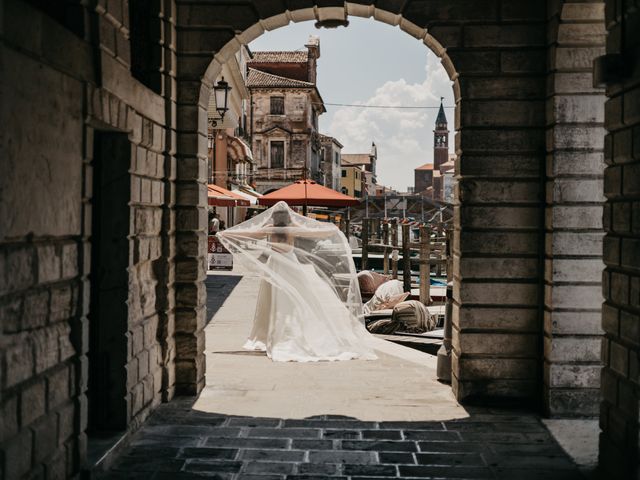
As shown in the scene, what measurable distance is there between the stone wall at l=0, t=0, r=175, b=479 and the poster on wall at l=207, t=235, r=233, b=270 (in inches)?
464

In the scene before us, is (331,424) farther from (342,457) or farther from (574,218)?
(574,218)

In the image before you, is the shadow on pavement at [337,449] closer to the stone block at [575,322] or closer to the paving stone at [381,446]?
the paving stone at [381,446]

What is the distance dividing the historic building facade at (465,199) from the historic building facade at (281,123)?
42.8 m

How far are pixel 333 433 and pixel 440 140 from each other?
12818 centimetres

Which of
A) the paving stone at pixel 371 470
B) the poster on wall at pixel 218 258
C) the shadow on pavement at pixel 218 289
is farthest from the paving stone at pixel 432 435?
the poster on wall at pixel 218 258

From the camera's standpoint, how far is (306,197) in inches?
589

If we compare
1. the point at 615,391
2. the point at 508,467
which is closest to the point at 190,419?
the point at 508,467

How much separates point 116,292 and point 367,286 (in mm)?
12195

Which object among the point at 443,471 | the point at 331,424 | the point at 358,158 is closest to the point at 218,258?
the point at 331,424

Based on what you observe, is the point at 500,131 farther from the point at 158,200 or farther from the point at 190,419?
the point at 190,419

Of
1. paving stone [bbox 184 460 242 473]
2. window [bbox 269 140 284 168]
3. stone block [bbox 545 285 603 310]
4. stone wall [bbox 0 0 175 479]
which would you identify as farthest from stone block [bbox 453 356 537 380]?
window [bbox 269 140 284 168]

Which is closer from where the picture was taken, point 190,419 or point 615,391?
point 615,391

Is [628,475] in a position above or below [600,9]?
below

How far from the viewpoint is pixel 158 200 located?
20.3ft
